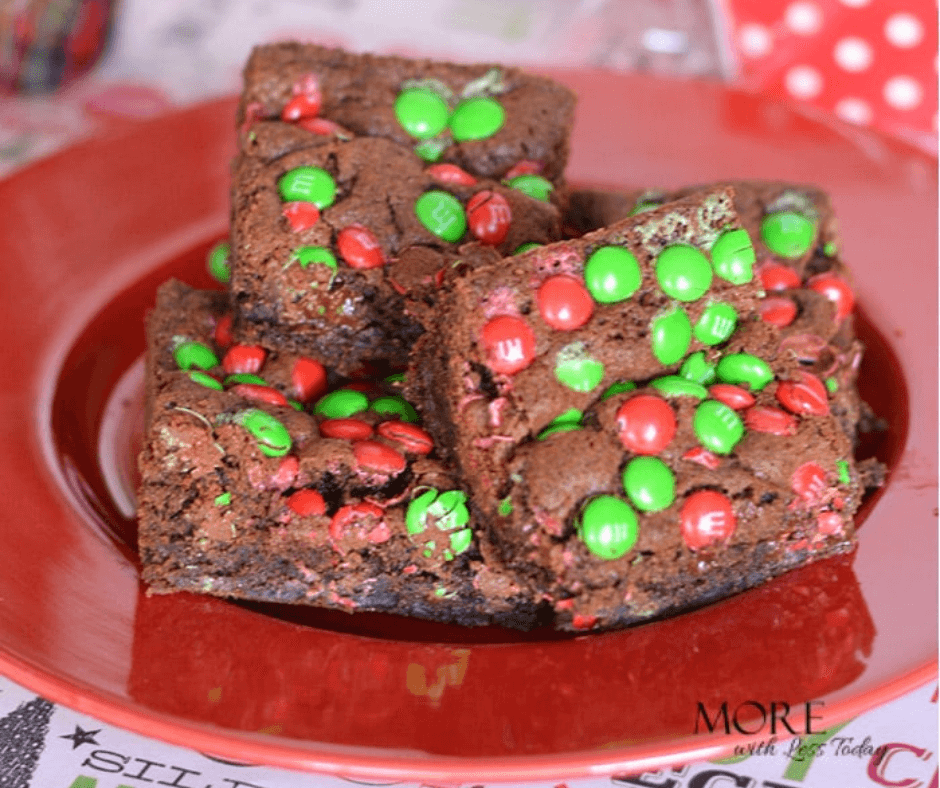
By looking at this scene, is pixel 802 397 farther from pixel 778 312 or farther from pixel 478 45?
pixel 478 45

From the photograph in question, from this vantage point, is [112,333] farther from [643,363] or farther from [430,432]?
[643,363]

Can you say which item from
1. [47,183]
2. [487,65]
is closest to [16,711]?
[47,183]

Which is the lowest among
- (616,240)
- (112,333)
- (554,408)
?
(112,333)

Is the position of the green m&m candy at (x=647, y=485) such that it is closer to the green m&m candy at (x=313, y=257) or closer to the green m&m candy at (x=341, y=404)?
the green m&m candy at (x=341, y=404)

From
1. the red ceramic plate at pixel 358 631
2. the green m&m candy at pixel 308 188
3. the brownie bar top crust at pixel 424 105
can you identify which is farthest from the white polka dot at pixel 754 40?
the green m&m candy at pixel 308 188

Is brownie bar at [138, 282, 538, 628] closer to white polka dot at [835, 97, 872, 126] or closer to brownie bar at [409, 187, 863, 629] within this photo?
brownie bar at [409, 187, 863, 629]

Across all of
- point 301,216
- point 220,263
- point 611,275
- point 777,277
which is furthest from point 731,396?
point 220,263
